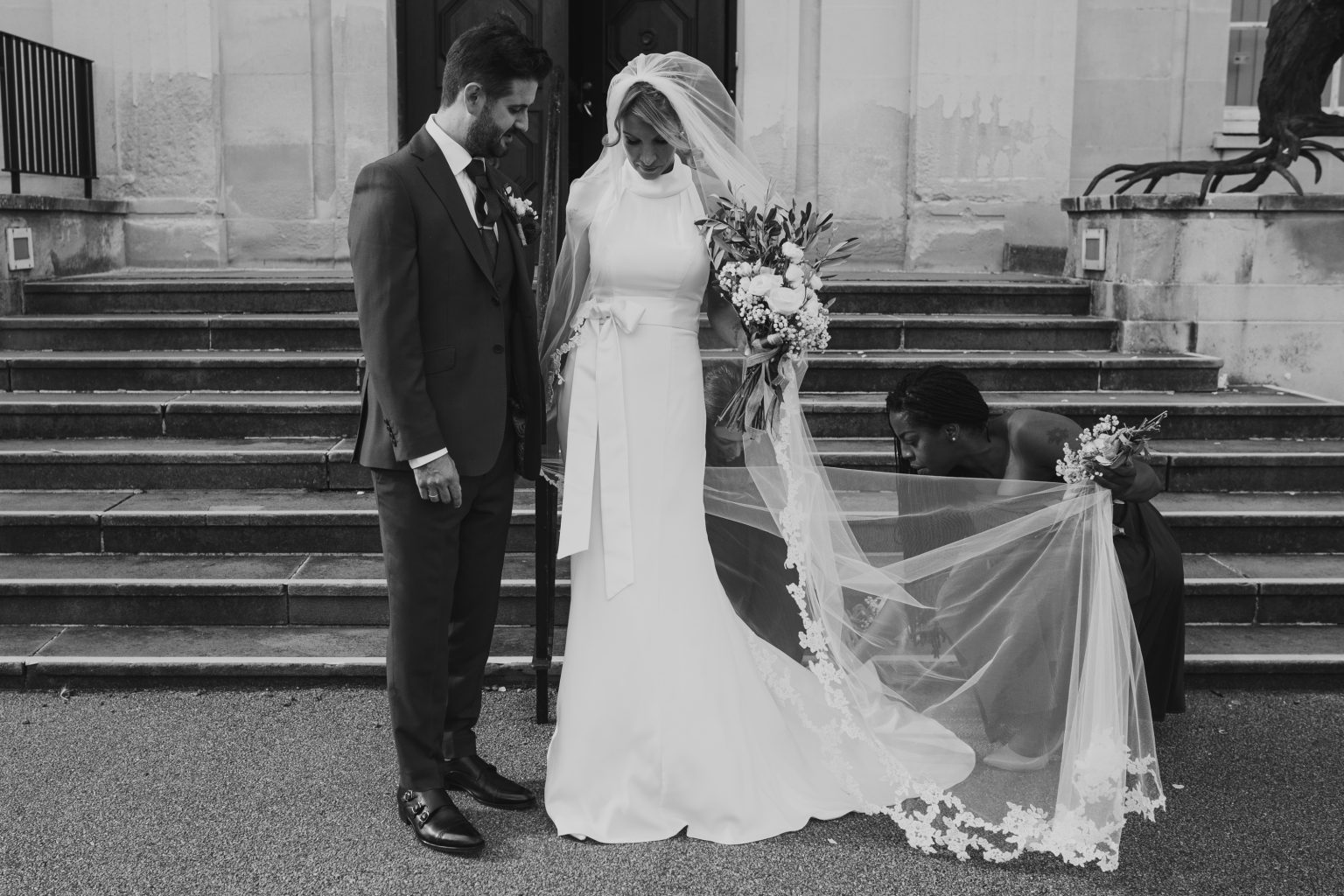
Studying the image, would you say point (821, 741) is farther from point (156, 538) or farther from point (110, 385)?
point (110, 385)

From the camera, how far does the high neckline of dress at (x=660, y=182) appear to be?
401cm

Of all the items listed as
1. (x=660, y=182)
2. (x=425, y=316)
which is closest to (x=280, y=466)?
(x=425, y=316)

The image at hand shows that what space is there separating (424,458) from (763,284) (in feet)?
3.66

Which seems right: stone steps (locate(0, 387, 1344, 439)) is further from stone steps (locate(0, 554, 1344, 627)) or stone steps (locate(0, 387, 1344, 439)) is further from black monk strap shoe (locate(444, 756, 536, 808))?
A: black monk strap shoe (locate(444, 756, 536, 808))

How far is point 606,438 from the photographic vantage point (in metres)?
3.98

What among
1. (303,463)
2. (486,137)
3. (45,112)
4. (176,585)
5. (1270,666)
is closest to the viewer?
(486,137)

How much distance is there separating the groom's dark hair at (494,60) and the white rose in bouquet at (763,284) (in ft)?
2.78

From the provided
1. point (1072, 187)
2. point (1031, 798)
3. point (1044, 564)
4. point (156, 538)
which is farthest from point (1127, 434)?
point (1072, 187)

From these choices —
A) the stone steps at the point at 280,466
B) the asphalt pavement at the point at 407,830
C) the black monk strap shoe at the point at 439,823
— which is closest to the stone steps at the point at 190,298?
the stone steps at the point at 280,466

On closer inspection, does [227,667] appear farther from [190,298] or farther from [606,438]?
[190,298]

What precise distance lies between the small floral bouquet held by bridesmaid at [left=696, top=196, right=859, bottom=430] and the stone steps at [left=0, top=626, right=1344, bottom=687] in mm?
1622

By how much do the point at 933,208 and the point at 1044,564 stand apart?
5760mm

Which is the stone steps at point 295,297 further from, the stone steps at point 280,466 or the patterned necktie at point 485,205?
the patterned necktie at point 485,205

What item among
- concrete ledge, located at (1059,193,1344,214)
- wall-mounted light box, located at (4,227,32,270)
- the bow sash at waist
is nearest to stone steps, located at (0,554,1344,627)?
the bow sash at waist
